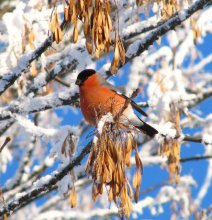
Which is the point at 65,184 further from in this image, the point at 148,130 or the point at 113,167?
the point at 113,167

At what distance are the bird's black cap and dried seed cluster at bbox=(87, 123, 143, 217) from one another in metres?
1.44

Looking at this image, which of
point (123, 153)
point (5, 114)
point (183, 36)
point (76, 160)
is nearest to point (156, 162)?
point (183, 36)

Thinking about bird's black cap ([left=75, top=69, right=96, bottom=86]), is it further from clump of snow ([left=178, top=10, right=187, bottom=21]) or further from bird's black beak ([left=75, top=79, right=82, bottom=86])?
clump of snow ([left=178, top=10, right=187, bottom=21])

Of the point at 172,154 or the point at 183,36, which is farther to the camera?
the point at 183,36

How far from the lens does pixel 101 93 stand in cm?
378

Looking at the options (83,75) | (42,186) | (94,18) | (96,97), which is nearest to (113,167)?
(94,18)

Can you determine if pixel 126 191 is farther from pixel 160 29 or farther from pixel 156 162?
pixel 156 162

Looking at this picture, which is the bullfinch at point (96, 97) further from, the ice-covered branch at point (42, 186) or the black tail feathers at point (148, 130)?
the ice-covered branch at point (42, 186)

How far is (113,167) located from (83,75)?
175cm

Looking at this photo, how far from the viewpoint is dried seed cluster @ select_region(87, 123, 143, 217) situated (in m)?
2.37

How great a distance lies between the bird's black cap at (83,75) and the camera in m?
3.93

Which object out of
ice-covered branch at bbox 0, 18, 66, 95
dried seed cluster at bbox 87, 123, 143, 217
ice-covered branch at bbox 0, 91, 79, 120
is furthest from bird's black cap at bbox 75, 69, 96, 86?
dried seed cluster at bbox 87, 123, 143, 217

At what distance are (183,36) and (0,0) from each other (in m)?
2.27

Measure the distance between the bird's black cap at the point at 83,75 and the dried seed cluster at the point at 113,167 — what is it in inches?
56.6
